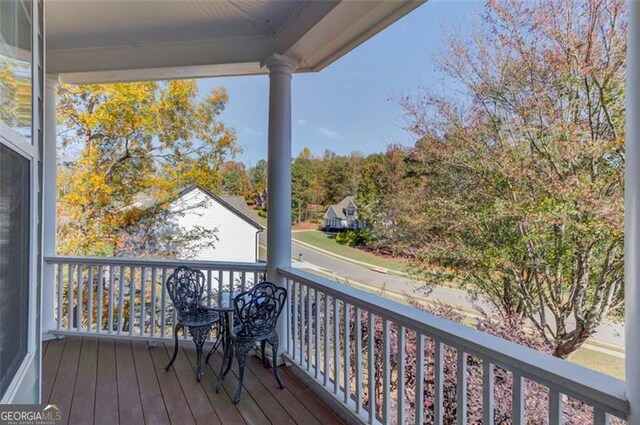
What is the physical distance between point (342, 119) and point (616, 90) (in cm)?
212

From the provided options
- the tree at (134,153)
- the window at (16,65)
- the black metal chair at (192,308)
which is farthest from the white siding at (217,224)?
the window at (16,65)

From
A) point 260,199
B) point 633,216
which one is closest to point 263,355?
point 260,199

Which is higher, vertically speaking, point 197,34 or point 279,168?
point 197,34

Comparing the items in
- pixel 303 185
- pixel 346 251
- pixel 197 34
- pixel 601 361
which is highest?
pixel 197 34

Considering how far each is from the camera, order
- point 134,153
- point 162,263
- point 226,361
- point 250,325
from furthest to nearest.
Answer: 1. point 134,153
2. point 162,263
3. point 226,361
4. point 250,325

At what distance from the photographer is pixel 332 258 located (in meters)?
3.09

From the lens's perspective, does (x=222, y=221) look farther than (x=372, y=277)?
Yes

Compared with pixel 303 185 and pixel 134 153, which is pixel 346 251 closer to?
pixel 303 185

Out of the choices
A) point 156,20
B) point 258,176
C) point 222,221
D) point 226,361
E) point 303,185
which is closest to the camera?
point 226,361

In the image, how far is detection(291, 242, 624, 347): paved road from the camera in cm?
270

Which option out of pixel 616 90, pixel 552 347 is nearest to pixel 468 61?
pixel 616 90

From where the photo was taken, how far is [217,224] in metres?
4.38

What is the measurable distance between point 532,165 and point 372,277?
1.53m

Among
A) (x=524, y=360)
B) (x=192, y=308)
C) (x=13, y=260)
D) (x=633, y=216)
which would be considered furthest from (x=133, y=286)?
(x=633, y=216)
